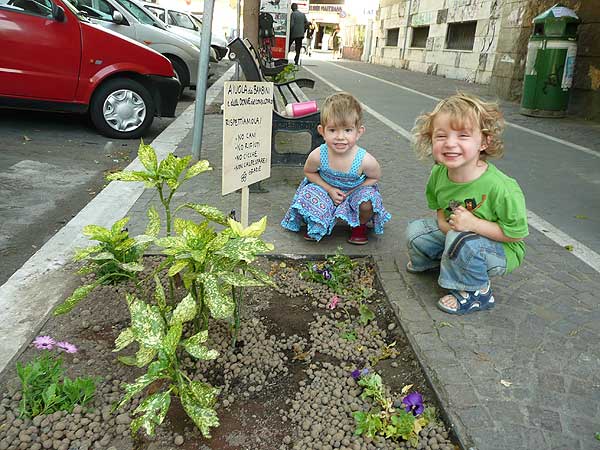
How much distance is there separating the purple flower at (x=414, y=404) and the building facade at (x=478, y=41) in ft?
29.6

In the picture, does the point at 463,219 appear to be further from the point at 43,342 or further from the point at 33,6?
the point at 33,6

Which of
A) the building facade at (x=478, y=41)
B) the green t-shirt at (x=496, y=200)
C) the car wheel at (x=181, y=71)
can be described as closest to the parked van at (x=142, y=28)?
the car wheel at (x=181, y=71)

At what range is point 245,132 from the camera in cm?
259

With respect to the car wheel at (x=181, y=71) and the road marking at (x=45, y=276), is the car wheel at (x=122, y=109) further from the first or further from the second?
the car wheel at (x=181, y=71)

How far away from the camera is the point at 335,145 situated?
3279mm

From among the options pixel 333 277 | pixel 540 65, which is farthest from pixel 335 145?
pixel 540 65

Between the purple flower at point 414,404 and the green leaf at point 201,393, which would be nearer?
the green leaf at point 201,393

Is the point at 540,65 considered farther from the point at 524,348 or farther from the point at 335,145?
the point at 524,348

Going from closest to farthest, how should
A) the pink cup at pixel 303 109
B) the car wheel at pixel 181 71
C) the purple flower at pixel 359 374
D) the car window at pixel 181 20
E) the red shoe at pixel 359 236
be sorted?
1. the purple flower at pixel 359 374
2. the red shoe at pixel 359 236
3. the pink cup at pixel 303 109
4. the car wheel at pixel 181 71
5. the car window at pixel 181 20

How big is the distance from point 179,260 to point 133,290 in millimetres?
897

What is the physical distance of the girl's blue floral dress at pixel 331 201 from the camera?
335 cm

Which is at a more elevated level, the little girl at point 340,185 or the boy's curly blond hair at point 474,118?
the boy's curly blond hair at point 474,118

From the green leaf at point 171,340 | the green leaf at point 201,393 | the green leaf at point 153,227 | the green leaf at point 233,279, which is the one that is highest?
the green leaf at point 153,227

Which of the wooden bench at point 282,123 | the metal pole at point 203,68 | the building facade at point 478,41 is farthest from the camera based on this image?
the building facade at point 478,41
